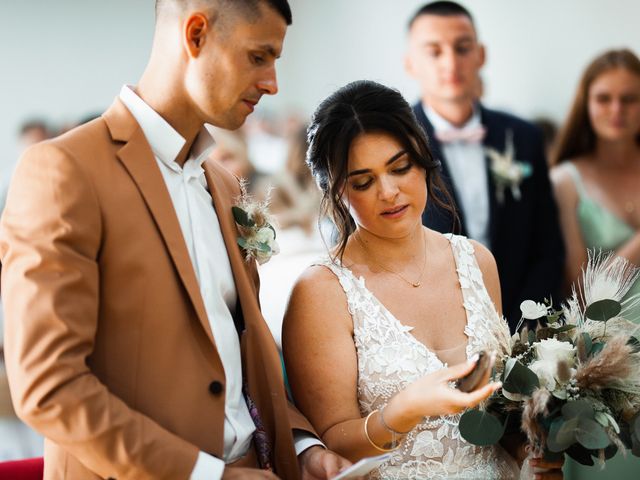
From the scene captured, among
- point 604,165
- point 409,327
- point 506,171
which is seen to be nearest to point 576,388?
point 409,327

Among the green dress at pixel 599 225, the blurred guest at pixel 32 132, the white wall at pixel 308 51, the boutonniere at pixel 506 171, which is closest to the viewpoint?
the boutonniere at pixel 506 171

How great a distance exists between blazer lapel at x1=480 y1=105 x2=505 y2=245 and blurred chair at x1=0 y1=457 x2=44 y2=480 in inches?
87.9

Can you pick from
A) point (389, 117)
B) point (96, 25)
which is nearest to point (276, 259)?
point (389, 117)

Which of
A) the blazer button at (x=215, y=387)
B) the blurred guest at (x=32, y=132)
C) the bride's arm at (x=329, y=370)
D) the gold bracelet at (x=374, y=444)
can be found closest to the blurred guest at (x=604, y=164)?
the bride's arm at (x=329, y=370)

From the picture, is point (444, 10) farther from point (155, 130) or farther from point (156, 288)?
point (156, 288)

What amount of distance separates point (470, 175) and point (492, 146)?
17cm

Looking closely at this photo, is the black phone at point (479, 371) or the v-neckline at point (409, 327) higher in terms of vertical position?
the black phone at point (479, 371)

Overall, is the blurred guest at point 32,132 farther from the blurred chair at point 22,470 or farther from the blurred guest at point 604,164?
the blurred chair at point 22,470

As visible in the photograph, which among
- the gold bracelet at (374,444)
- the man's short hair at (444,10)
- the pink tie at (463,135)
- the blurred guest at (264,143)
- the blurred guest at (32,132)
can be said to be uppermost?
the man's short hair at (444,10)

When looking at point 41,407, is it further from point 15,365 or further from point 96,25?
point 96,25

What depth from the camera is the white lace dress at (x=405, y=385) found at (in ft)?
7.21

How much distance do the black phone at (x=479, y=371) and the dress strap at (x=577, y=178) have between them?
2.86m

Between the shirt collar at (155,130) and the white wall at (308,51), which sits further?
the white wall at (308,51)

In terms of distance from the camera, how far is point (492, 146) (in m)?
3.87
